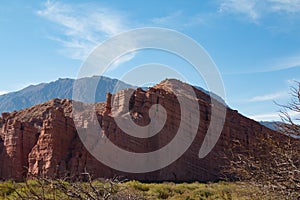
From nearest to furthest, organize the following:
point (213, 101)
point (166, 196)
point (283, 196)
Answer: point (283, 196), point (166, 196), point (213, 101)

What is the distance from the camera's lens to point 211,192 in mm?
22062

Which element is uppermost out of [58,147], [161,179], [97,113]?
[97,113]

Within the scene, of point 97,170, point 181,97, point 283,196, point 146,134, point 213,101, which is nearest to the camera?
point 283,196

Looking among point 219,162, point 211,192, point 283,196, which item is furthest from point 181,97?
point 283,196

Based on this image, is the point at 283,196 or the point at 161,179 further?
the point at 161,179

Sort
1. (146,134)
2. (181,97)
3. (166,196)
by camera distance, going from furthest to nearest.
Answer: (181,97) < (146,134) < (166,196)

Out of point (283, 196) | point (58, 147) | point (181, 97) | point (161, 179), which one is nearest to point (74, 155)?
point (58, 147)

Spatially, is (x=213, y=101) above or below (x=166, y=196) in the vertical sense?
above

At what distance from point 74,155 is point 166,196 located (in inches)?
783

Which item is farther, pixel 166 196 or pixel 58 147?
pixel 58 147

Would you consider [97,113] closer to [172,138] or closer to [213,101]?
[172,138]

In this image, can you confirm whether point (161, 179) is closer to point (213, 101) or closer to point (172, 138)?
point (172, 138)

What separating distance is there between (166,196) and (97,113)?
23019mm

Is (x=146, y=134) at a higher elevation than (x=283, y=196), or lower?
higher
